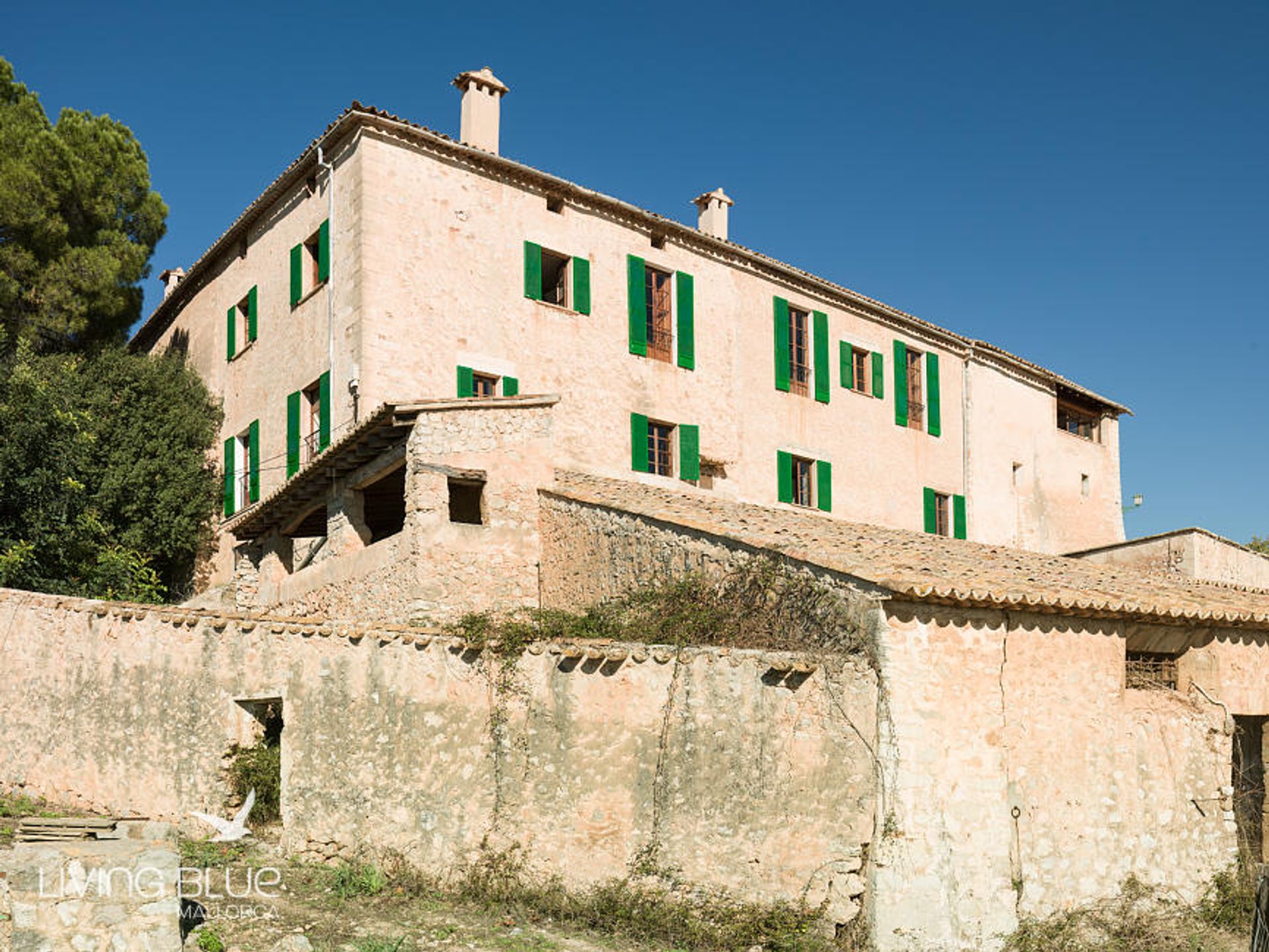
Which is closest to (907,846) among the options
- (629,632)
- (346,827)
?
(629,632)

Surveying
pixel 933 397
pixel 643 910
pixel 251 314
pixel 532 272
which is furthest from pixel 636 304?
pixel 643 910

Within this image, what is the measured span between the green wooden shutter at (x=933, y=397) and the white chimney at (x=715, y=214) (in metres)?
6.12

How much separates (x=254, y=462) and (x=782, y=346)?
10925 millimetres

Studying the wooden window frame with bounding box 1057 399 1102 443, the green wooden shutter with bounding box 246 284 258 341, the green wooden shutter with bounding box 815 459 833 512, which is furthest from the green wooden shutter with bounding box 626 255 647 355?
the wooden window frame with bounding box 1057 399 1102 443

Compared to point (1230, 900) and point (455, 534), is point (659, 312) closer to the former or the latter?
point (455, 534)

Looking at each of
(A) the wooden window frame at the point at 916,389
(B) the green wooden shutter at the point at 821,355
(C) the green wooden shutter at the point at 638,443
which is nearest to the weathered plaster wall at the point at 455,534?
(C) the green wooden shutter at the point at 638,443

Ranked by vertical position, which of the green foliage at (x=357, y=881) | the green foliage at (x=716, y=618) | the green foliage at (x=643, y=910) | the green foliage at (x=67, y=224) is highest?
the green foliage at (x=67, y=224)

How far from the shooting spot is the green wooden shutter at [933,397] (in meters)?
27.2

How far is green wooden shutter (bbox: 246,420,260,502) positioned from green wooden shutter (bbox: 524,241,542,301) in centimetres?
599

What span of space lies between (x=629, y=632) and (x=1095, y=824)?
528cm

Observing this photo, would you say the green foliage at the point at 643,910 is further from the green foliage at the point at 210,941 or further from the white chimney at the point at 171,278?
the white chimney at the point at 171,278

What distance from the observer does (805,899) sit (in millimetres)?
10477

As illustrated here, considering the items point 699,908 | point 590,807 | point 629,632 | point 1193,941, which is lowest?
point 1193,941

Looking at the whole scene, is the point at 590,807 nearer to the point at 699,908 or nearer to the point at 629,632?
the point at 699,908
